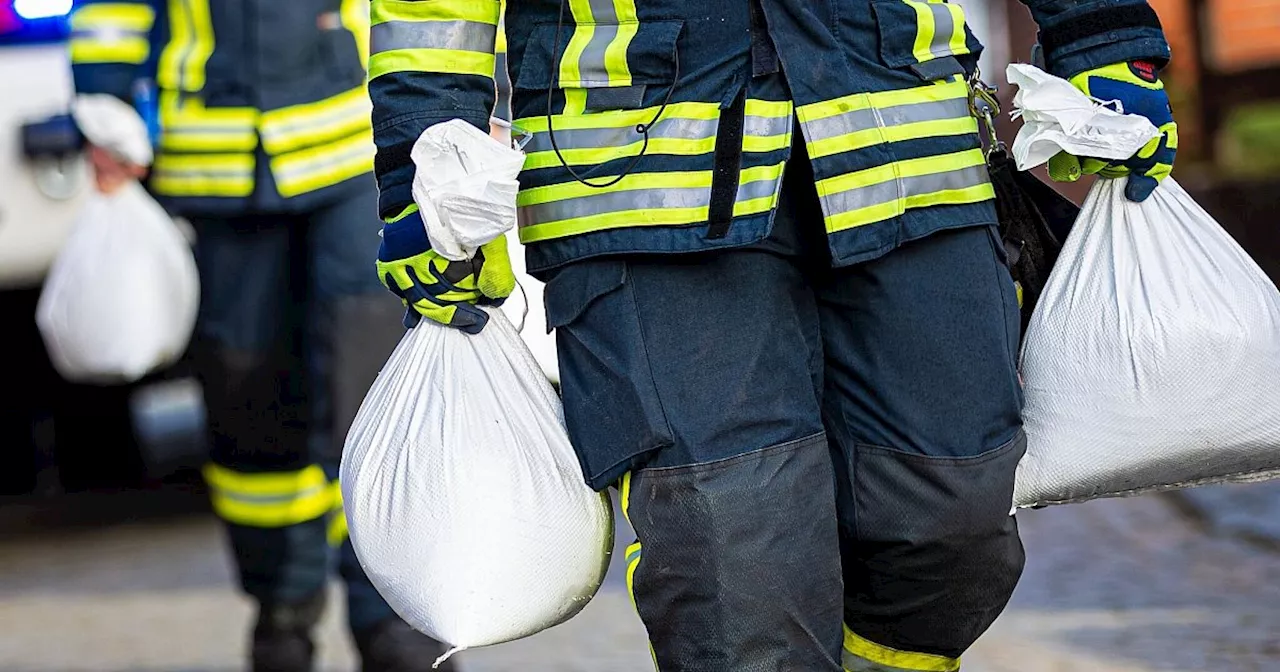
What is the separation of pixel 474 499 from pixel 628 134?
487 millimetres

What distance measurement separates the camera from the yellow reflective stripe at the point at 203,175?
13.5ft

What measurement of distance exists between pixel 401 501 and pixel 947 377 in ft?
2.31

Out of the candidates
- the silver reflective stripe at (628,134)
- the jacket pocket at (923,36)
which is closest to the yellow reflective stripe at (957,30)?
the jacket pocket at (923,36)

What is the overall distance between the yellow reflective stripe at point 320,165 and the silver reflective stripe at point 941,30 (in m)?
1.75

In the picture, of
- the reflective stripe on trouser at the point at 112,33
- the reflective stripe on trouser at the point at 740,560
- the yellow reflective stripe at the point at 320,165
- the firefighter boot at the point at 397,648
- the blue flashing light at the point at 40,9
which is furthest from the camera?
the blue flashing light at the point at 40,9

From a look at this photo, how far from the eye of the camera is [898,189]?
2.47 metres

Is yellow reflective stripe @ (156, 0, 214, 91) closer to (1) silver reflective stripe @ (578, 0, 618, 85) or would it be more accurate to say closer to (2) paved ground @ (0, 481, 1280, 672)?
(2) paved ground @ (0, 481, 1280, 672)

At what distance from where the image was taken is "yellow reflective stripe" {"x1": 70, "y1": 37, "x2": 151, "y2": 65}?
4.32m

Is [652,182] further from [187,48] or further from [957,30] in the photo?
[187,48]

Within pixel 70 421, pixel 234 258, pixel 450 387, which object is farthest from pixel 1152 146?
pixel 70 421

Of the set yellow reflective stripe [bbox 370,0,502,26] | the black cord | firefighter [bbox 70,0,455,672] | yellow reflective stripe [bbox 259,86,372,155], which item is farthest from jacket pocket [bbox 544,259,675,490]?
yellow reflective stripe [bbox 259,86,372,155]

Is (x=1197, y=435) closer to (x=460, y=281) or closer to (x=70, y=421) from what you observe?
(x=460, y=281)

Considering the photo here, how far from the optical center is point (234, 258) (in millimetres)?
4211

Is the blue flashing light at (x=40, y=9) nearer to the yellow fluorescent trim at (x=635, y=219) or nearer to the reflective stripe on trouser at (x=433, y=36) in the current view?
the reflective stripe on trouser at (x=433, y=36)
